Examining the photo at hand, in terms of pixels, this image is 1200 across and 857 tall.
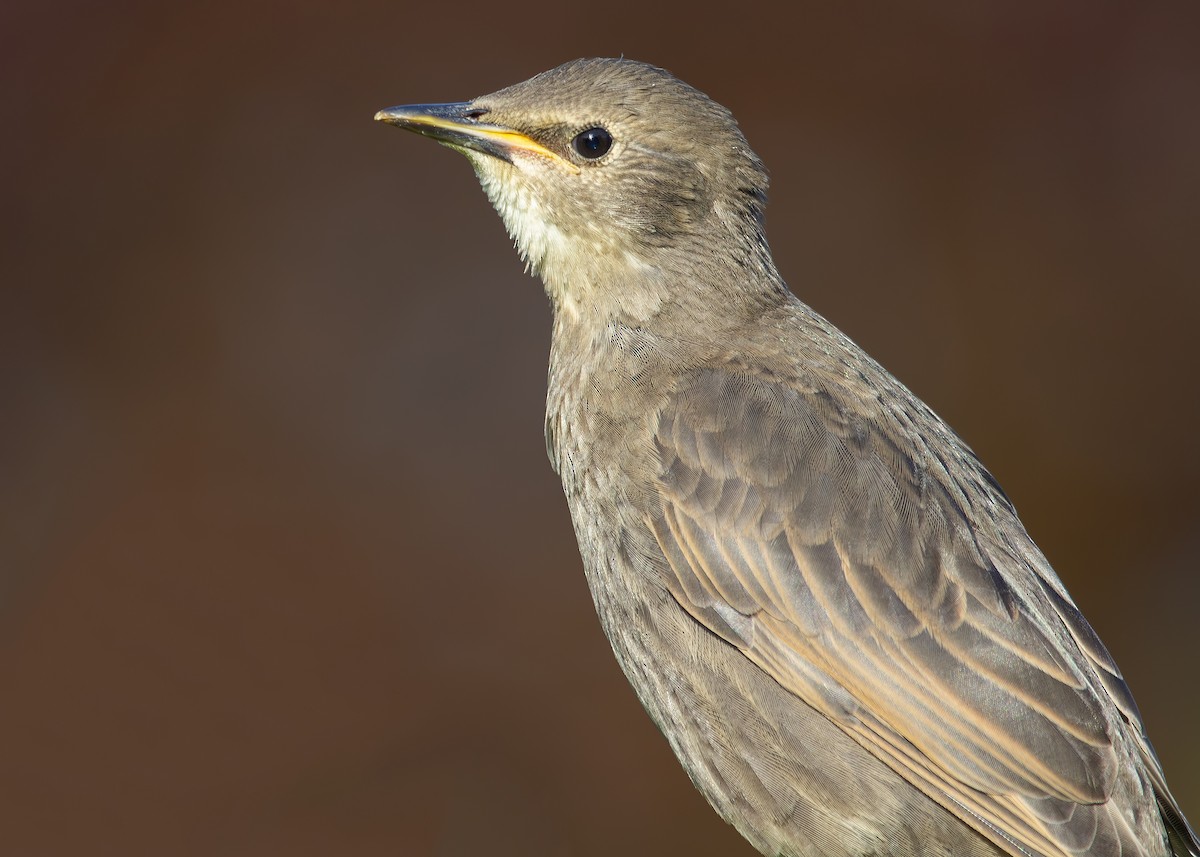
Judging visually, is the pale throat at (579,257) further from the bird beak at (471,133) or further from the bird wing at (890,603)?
the bird wing at (890,603)

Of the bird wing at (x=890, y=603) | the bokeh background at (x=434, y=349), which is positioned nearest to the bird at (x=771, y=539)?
the bird wing at (x=890, y=603)

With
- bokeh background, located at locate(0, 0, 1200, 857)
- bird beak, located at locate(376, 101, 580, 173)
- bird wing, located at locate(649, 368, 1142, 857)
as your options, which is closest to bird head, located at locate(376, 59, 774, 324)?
bird beak, located at locate(376, 101, 580, 173)

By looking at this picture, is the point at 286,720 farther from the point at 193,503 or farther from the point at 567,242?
the point at 567,242

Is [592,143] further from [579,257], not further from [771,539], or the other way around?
[771,539]

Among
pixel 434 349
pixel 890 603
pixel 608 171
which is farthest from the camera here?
pixel 434 349

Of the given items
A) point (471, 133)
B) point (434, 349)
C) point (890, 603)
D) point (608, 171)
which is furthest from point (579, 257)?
point (434, 349)
